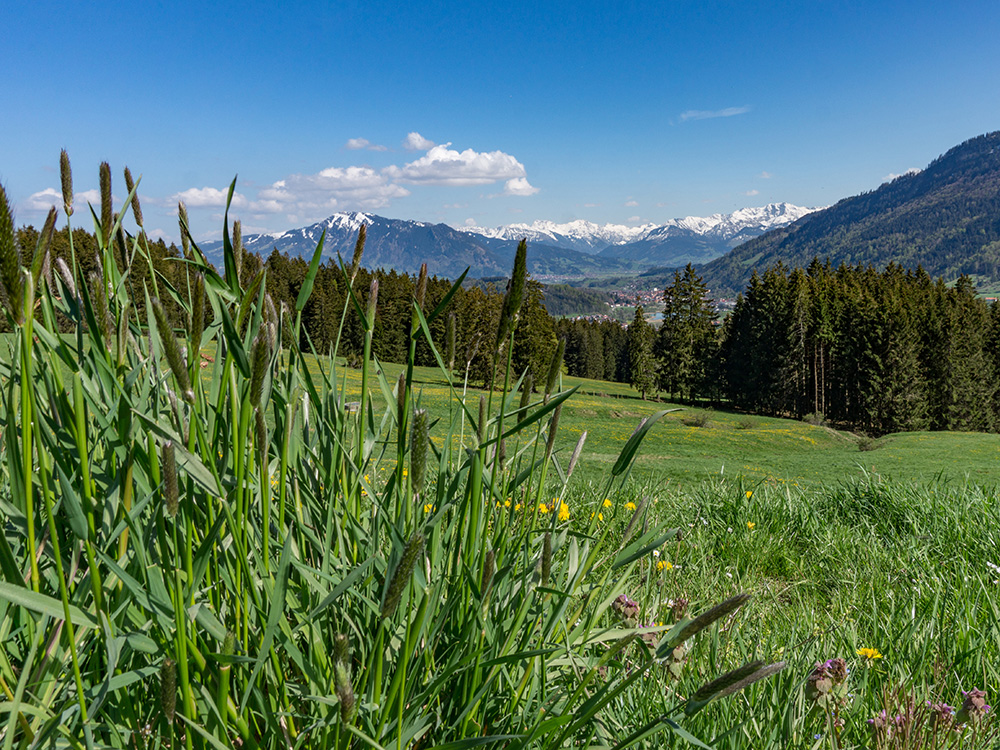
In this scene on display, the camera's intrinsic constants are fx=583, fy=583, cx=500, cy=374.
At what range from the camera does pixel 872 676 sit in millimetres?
1863

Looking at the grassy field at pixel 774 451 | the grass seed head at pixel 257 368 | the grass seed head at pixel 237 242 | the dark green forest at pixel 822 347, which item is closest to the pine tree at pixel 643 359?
the dark green forest at pixel 822 347

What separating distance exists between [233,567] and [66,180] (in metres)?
0.78

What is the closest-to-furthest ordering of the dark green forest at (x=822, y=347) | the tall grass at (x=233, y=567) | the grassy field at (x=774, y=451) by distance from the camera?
the tall grass at (x=233, y=567) → the grassy field at (x=774, y=451) → the dark green forest at (x=822, y=347)

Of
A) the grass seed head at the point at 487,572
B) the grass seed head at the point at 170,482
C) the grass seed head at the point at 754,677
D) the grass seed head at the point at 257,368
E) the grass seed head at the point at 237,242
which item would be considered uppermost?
the grass seed head at the point at 237,242

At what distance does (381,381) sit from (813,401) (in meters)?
52.6

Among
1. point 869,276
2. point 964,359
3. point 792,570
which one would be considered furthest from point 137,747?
point 869,276

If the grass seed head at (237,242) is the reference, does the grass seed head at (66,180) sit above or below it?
above

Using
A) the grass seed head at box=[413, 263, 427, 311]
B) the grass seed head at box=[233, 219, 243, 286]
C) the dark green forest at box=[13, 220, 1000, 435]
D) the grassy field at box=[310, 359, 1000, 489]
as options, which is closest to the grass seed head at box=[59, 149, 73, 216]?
the grass seed head at box=[233, 219, 243, 286]

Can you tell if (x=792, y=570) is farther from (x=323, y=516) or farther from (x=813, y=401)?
(x=813, y=401)

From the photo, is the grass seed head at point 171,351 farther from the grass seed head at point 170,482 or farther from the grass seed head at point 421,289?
the grass seed head at point 421,289

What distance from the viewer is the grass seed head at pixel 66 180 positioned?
3.38 ft

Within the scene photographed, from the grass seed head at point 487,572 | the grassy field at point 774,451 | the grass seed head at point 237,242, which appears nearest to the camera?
the grass seed head at point 487,572

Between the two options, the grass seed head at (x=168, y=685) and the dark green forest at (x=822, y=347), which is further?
the dark green forest at (x=822, y=347)

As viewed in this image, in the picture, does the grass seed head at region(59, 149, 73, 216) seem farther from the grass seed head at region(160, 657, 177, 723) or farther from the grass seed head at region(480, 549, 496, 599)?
the grass seed head at region(480, 549, 496, 599)
